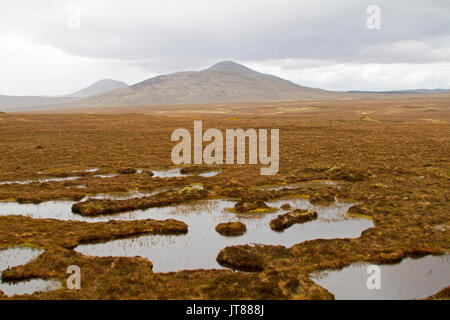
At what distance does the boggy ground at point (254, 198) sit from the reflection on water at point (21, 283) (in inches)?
13.8

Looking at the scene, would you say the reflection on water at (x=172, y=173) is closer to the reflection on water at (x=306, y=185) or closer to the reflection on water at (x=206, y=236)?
the reflection on water at (x=306, y=185)

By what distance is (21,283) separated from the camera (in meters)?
10.9

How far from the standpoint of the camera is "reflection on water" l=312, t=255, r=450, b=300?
1022 cm

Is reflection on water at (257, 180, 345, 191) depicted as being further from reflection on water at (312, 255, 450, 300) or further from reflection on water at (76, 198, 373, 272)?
reflection on water at (312, 255, 450, 300)

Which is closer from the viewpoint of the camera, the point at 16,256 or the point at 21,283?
the point at 21,283

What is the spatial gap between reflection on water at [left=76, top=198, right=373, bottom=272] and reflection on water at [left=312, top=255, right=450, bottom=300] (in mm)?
2773

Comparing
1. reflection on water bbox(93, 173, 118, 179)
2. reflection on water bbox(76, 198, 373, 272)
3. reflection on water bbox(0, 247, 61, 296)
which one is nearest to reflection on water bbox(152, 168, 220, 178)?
reflection on water bbox(93, 173, 118, 179)

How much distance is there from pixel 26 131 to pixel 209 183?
4243 centimetres

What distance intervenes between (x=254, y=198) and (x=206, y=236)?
17.9ft

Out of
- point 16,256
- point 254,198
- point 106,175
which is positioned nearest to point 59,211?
point 16,256

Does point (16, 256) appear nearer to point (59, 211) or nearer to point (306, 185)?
point (59, 211)

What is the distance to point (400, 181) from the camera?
23188mm
